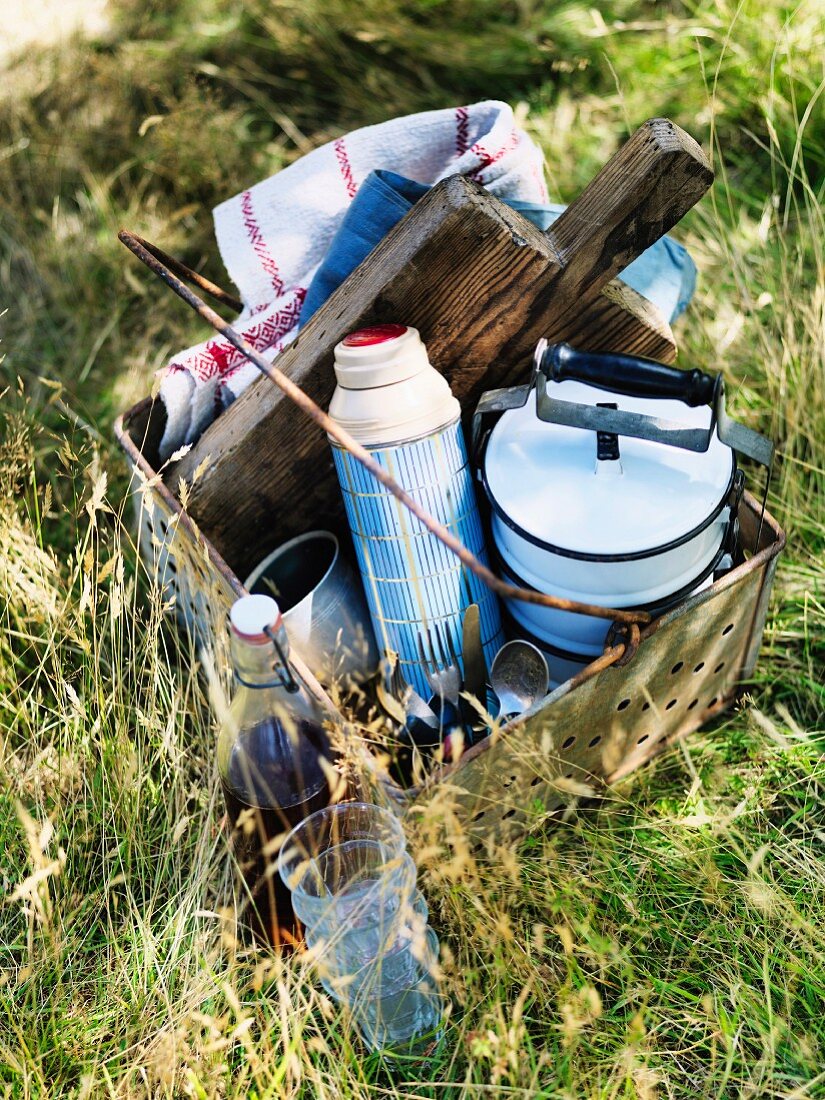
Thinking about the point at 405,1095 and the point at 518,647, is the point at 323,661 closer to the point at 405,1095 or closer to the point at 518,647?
the point at 518,647

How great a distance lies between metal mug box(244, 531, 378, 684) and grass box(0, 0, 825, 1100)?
0.74 feet

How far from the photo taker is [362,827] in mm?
1429

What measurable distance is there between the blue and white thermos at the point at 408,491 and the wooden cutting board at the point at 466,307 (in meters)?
0.12

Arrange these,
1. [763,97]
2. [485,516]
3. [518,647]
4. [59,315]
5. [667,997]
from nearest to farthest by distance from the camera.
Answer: [667,997] < [518,647] < [485,516] < [763,97] < [59,315]

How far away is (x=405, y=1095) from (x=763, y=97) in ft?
8.91

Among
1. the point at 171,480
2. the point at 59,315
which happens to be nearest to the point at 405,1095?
the point at 171,480

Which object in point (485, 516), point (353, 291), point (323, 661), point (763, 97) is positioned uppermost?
point (353, 291)

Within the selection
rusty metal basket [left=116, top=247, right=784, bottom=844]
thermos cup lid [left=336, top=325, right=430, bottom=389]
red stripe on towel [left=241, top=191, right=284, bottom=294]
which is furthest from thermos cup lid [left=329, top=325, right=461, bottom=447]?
red stripe on towel [left=241, top=191, right=284, bottom=294]

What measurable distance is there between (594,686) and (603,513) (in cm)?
28

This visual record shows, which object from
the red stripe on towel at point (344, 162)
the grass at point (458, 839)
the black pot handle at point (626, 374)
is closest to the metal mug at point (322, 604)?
the grass at point (458, 839)

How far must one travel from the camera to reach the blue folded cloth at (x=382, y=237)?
1.87 m

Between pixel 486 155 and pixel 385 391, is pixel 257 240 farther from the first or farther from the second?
pixel 385 391

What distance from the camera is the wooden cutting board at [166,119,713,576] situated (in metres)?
1.63

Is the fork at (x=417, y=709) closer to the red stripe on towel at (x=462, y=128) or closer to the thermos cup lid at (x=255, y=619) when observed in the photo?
the thermos cup lid at (x=255, y=619)
